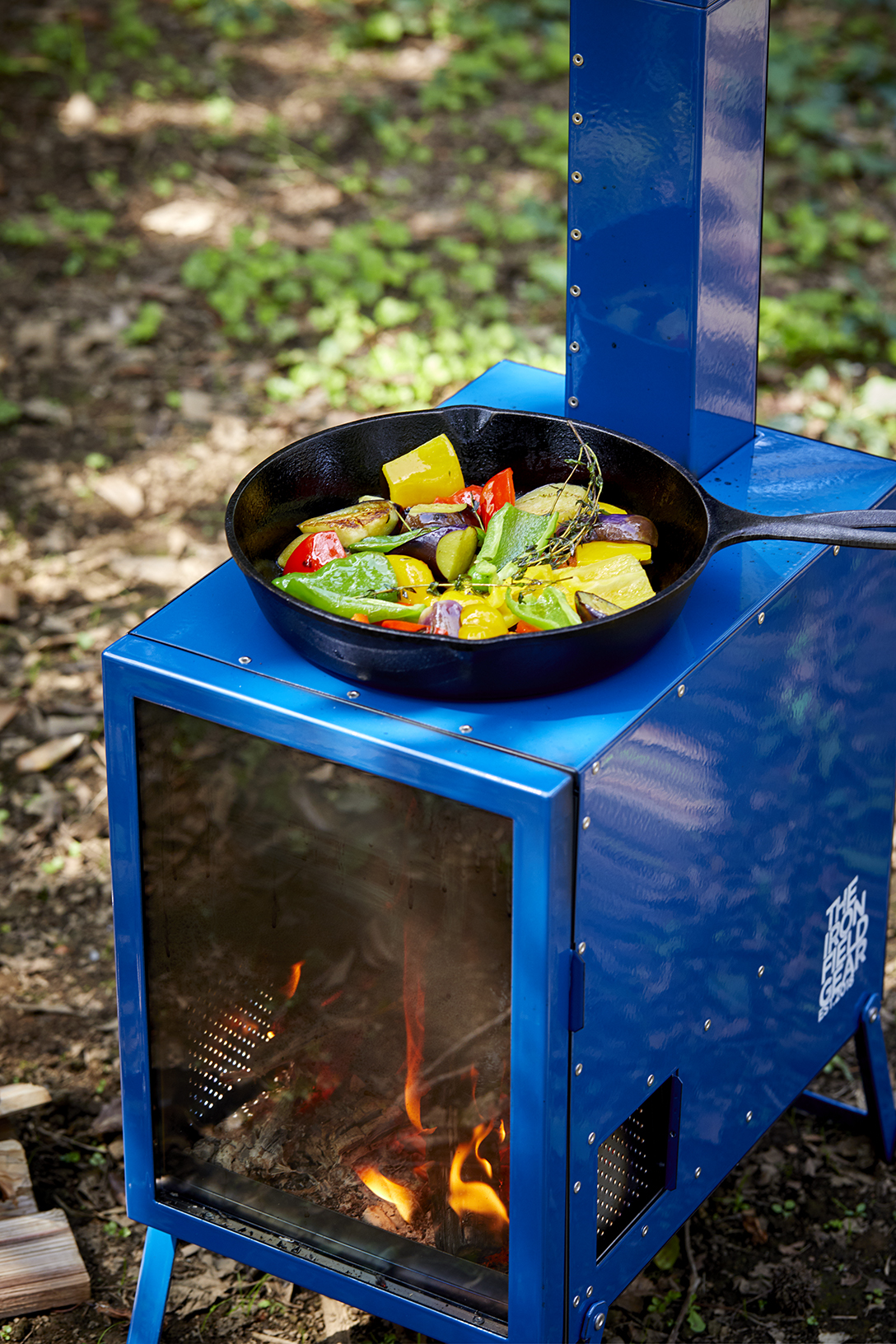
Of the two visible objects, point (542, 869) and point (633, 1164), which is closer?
point (542, 869)

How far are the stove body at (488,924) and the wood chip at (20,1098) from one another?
447 mm

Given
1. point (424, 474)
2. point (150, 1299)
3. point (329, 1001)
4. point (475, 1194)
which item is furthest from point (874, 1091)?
point (424, 474)

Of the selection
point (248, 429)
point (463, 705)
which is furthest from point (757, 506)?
point (248, 429)

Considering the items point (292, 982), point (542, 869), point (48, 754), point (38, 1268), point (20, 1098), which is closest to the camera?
point (542, 869)

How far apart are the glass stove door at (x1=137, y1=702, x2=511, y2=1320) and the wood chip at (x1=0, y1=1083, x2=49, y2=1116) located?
0.50 m

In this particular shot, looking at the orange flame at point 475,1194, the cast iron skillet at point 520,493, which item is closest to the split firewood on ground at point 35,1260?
the orange flame at point 475,1194

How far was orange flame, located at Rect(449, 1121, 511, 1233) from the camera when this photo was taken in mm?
1843

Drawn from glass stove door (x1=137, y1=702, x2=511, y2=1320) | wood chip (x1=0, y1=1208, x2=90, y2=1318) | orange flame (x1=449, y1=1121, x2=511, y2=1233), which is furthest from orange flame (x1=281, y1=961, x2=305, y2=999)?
wood chip (x1=0, y1=1208, x2=90, y2=1318)

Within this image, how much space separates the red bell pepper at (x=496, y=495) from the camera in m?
1.98

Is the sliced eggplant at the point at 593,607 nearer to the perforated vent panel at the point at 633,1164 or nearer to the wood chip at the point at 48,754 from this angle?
the perforated vent panel at the point at 633,1164

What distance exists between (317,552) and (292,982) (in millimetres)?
544

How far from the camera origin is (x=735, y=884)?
1.99 meters

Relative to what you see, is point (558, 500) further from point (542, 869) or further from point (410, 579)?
point (542, 869)

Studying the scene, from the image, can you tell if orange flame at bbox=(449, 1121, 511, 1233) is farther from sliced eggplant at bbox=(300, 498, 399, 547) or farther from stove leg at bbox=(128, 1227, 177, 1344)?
sliced eggplant at bbox=(300, 498, 399, 547)
